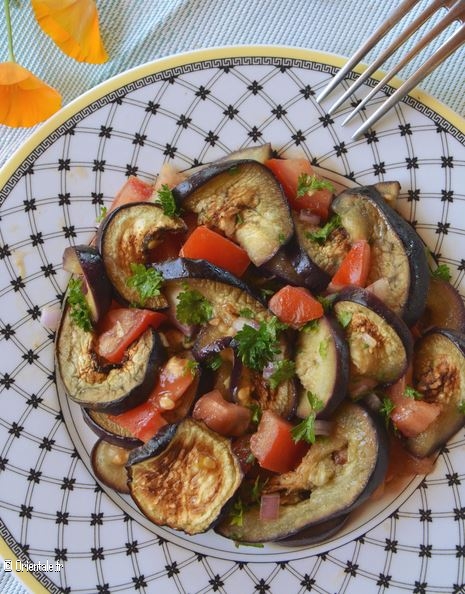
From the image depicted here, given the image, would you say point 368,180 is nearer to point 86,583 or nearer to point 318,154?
point 318,154

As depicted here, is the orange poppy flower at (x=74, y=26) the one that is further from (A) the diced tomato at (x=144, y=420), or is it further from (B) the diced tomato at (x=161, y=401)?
(A) the diced tomato at (x=144, y=420)

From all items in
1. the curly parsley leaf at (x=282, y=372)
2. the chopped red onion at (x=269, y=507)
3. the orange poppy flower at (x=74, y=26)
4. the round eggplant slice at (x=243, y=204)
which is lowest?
the chopped red onion at (x=269, y=507)

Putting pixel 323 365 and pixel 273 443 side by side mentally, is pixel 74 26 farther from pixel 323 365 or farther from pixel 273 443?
pixel 273 443

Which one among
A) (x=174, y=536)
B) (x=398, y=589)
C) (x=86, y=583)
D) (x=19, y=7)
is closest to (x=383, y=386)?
(x=398, y=589)

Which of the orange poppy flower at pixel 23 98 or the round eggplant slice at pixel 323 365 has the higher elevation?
the orange poppy flower at pixel 23 98

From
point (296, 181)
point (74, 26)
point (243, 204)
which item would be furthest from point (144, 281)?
point (74, 26)

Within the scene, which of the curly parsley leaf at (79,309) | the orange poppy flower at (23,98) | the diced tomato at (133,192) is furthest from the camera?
the orange poppy flower at (23,98)

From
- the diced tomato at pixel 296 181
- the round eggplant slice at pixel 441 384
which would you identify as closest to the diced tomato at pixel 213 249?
the diced tomato at pixel 296 181
